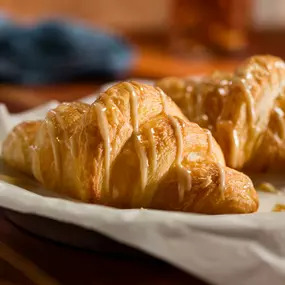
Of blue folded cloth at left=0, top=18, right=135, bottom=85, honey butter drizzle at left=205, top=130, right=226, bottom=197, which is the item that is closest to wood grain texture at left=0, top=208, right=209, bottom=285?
honey butter drizzle at left=205, top=130, right=226, bottom=197

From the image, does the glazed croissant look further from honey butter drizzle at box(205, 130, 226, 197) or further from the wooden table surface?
the wooden table surface

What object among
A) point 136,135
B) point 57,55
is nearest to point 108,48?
point 57,55

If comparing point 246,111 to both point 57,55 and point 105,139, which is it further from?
point 57,55

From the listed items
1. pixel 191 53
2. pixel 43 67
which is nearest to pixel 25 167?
pixel 43 67

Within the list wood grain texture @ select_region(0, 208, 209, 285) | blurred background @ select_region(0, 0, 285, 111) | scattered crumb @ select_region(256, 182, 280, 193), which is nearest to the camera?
wood grain texture @ select_region(0, 208, 209, 285)

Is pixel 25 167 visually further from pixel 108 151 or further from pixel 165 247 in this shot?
pixel 165 247

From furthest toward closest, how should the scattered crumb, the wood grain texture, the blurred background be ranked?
1. the blurred background
2. the scattered crumb
3. the wood grain texture

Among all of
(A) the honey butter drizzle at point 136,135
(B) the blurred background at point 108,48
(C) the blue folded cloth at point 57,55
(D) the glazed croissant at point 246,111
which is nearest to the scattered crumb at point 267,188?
(D) the glazed croissant at point 246,111
